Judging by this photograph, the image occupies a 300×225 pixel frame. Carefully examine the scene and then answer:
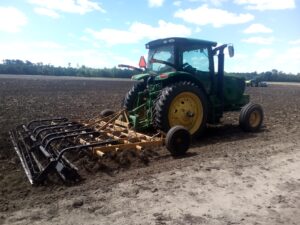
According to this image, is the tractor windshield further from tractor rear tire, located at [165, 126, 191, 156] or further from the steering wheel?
tractor rear tire, located at [165, 126, 191, 156]

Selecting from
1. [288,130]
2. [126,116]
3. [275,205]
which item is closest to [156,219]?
[275,205]

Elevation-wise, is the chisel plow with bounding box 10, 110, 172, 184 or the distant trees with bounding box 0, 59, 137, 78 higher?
the distant trees with bounding box 0, 59, 137, 78

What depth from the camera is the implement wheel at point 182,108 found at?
745cm

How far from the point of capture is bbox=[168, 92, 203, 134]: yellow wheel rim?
766 cm

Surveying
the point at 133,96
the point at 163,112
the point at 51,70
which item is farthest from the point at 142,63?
the point at 51,70

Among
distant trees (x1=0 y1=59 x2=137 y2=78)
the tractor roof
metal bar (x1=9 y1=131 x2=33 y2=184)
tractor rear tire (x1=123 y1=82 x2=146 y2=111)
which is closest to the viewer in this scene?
metal bar (x1=9 y1=131 x2=33 y2=184)

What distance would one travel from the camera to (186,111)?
787 cm

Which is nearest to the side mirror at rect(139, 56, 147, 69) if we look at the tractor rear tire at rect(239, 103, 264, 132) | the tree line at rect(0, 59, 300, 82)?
the tractor rear tire at rect(239, 103, 264, 132)

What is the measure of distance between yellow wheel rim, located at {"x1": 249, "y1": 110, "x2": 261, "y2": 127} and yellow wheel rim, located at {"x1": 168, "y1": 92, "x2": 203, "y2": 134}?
1819 millimetres

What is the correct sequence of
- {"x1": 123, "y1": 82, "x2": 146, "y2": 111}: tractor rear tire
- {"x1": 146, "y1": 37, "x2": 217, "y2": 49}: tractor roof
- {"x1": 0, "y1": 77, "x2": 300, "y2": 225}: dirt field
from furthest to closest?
{"x1": 123, "y1": 82, "x2": 146, "y2": 111}: tractor rear tire → {"x1": 146, "y1": 37, "x2": 217, "y2": 49}: tractor roof → {"x1": 0, "y1": 77, "x2": 300, "y2": 225}: dirt field

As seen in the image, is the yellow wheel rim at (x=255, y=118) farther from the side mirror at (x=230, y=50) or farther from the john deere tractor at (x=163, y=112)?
the side mirror at (x=230, y=50)

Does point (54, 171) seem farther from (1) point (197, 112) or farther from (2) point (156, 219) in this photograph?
(1) point (197, 112)

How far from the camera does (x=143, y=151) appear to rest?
671 centimetres

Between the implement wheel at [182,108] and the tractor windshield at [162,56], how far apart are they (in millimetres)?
717
